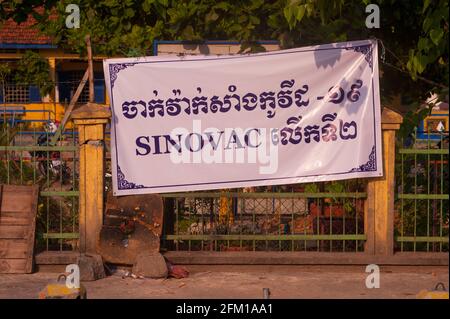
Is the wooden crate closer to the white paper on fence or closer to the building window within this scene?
the white paper on fence

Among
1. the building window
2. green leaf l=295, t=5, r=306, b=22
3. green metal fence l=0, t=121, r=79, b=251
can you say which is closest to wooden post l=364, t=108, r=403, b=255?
green leaf l=295, t=5, r=306, b=22

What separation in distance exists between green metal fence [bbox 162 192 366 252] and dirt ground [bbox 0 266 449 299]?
36 cm

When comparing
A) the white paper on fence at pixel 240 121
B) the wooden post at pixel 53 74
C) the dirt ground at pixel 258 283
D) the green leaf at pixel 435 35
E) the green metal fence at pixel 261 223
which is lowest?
the dirt ground at pixel 258 283

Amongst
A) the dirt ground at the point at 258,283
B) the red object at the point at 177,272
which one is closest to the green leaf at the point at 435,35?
the dirt ground at the point at 258,283

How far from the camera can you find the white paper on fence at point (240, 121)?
9.09 meters

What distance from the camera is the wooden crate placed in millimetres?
8953

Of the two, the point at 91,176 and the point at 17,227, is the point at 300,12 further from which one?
the point at 17,227

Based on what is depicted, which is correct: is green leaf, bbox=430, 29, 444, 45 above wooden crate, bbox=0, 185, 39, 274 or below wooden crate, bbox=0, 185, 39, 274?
above

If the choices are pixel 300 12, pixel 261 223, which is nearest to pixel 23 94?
pixel 261 223

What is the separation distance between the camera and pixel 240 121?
29.9ft

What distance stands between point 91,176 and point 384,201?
128 inches

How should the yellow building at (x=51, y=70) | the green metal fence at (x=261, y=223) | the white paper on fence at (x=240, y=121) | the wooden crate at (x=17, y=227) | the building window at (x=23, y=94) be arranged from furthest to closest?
the building window at (x=23, y=94) < the yellow building at (x=51, y=70) < the green metal fence at (x=261, y=223) < the white paper on fence at (x=240, y=121) < the wooden crate at (x=17, y=227)

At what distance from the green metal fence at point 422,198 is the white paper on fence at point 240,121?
0.55 meters

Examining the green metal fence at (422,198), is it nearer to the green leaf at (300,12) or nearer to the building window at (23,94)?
the green leaf at (300,12)
